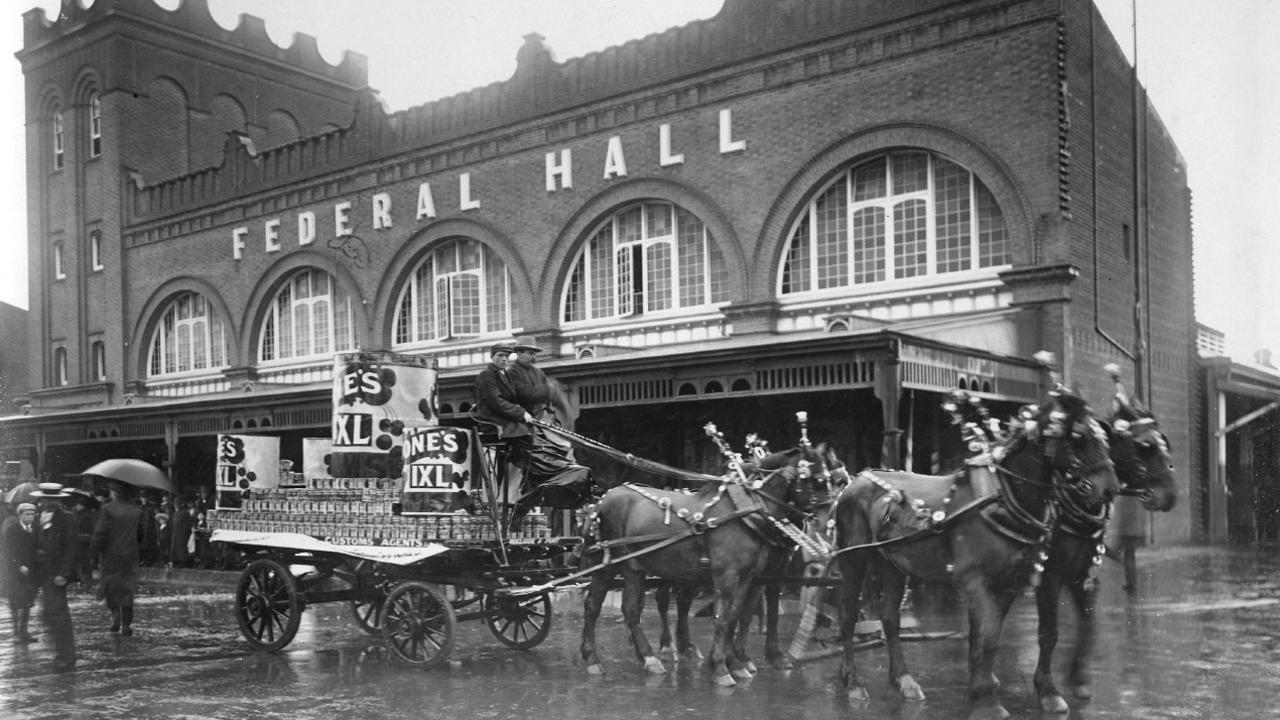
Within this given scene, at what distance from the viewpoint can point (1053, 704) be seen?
289 inches

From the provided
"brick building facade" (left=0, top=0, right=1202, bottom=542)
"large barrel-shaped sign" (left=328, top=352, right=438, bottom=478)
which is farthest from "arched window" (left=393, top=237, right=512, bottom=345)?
"large barrel-shaped sign" (left=328, top=352, right=438, bottom=478)

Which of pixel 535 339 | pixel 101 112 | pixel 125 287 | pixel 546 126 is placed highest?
pixel 101 112

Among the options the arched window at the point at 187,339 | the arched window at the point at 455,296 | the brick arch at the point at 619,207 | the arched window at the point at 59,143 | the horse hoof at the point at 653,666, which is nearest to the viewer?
the horse hoof at the point at 653,666

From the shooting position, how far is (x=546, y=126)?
70.3 feet

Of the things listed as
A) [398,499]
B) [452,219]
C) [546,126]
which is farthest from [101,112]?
[398,499]

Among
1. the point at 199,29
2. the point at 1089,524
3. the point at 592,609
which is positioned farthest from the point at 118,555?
the point at 199,29

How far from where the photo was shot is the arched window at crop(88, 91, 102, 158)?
29562 mm

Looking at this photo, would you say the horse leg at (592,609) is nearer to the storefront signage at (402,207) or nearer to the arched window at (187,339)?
the storefront signage at (402,207)

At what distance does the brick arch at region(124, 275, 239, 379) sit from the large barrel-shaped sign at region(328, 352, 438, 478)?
17.5 meters

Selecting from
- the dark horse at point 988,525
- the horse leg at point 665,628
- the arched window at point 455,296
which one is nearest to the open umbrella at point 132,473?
the horse leg at point 665,628

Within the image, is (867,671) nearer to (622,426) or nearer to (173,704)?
(173,704)

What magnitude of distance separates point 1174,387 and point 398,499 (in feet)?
50.4

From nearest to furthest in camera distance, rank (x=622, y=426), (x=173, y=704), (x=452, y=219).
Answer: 1. (x=173, y=704)
2. (x=622, y=426)
3. (x=452, y=219)

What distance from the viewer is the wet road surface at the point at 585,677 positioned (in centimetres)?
772
